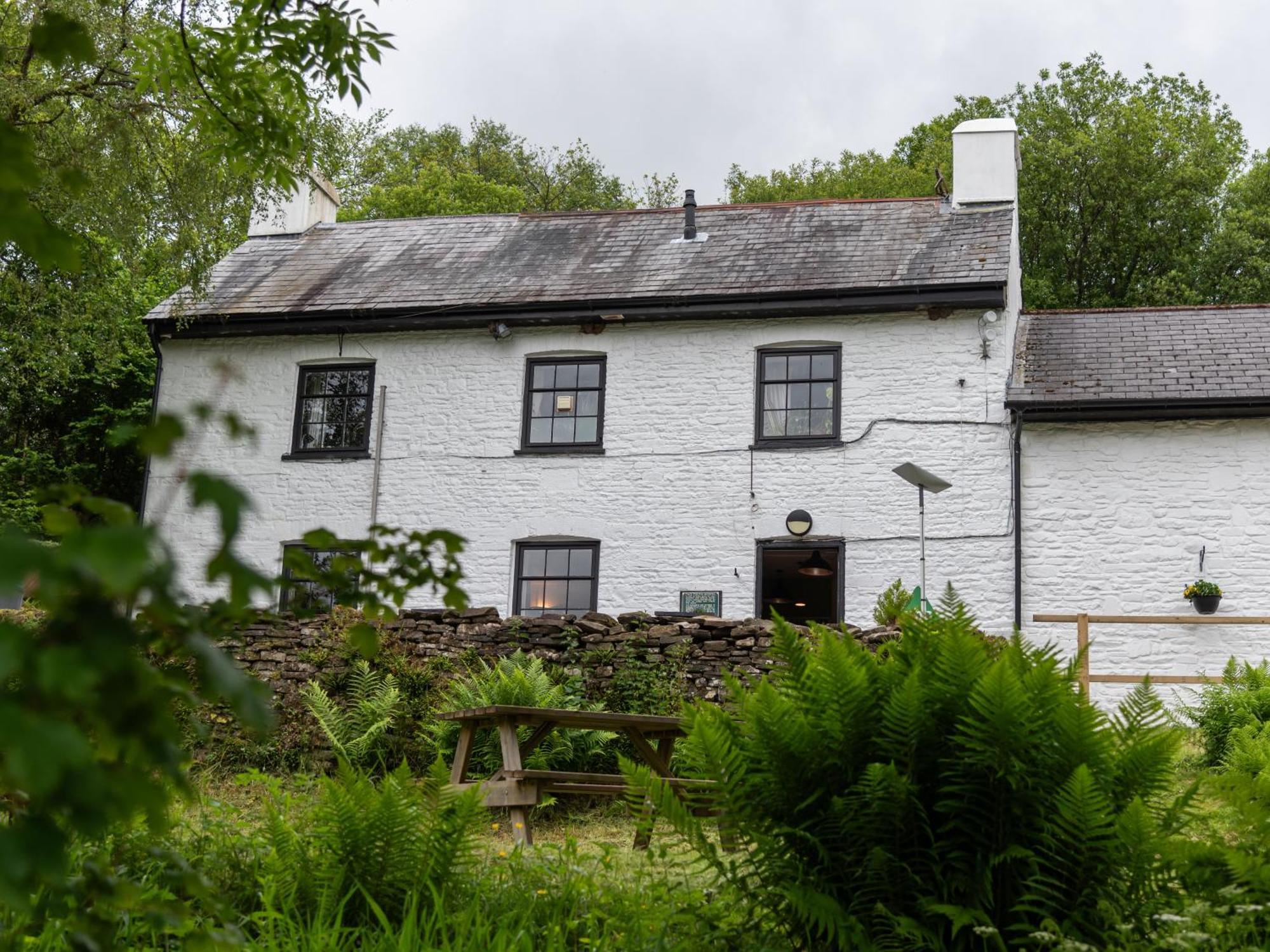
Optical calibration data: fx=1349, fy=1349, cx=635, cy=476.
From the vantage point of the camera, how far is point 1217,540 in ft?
48.6

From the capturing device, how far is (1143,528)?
14.9m

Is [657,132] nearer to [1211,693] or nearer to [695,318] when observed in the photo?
[695,318]

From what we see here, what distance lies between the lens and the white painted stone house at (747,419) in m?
15.0

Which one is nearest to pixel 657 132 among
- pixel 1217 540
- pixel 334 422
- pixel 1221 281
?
pixel 1221 281

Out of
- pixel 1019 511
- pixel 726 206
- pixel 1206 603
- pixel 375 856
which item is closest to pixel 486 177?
pixel 726 206

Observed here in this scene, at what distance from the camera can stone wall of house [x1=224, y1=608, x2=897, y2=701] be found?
10.7m

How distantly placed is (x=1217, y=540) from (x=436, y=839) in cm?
1252

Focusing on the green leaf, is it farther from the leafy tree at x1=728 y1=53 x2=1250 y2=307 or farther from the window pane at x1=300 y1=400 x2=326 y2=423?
the leafy tree at x1=728 y1=53 x2=1250 y2=307

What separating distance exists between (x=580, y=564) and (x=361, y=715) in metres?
6.41

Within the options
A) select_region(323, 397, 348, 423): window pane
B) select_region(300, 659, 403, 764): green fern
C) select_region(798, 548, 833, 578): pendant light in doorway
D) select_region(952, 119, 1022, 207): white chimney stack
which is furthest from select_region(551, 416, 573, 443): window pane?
select_region(300, 659, 403, 764): green fern

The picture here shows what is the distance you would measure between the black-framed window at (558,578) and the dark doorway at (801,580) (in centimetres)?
205

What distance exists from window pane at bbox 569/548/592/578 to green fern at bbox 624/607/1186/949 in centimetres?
1232

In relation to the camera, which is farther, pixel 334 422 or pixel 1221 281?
pixel 1221 281

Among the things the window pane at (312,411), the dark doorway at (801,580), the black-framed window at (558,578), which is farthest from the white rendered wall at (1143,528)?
the window pane at (312,411)
